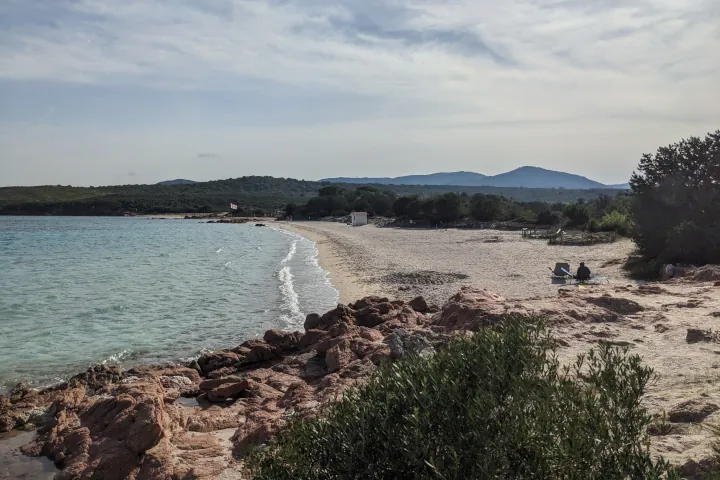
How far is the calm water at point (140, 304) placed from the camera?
542 inches

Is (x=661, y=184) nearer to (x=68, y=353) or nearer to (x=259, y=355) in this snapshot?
(x=259, y=355)

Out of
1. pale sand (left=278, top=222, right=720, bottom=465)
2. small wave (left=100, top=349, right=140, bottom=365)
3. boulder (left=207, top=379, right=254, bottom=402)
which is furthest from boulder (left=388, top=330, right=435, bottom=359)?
small wave (left=100, top=349, right=140, bottom=365)

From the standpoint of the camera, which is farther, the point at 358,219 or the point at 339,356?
the point at 358,219

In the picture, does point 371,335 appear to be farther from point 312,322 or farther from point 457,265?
point 457,265

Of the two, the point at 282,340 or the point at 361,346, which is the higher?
the point at 361,346

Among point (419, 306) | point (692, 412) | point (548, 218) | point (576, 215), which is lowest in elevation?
point (419, 306)

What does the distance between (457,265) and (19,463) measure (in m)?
19.9

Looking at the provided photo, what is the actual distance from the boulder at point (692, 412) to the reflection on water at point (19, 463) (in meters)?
7.48

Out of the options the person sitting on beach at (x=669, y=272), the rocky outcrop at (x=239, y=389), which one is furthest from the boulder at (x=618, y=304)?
the person sitting on beach at (x=669, y=272)

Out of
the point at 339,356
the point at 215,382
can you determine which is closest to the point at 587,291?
the point at 339,356

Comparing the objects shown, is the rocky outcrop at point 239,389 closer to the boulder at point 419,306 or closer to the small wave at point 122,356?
the boulder at point 419,306

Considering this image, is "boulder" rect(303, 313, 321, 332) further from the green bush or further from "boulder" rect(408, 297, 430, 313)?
the green bush

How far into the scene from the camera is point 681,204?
20734 mm

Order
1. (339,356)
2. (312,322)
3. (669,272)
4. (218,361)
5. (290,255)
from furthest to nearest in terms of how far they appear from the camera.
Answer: (290,255), (669,272), (312,322), (218,361), (339,356)
